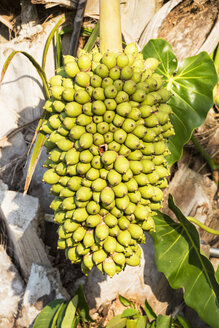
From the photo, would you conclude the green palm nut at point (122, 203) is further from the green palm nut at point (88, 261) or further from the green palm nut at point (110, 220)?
the green palm nut at point (88, 261)

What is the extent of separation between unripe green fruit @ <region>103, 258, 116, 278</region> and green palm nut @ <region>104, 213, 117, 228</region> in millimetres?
122

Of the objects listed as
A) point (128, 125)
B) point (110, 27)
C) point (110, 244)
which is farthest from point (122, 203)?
point (110, 27)

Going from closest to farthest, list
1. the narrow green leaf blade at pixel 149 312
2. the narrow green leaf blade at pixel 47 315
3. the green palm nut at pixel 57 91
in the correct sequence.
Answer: the green palm nut at pixel 57 91 < the narrow green leaf blade at pixel 47 315 < the narrow green leaf blade at pixel 149 312

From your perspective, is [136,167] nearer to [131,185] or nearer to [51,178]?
[131,185]

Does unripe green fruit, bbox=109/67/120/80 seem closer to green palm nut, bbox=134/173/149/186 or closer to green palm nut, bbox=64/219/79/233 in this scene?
green palm nut, bbox=134/173/149/186

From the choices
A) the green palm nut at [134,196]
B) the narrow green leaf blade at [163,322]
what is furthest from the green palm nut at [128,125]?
the narrow green leaf blade at [163,322]

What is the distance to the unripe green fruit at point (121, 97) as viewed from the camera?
1039mm

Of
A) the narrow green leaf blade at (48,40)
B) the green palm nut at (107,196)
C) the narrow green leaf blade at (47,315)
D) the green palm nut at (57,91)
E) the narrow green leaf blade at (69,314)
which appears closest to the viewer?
the green palm nut at (107,196)

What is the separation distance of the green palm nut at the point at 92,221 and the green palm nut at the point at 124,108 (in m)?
0.36

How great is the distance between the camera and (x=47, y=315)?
157 centimetres

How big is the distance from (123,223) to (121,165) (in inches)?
7.8

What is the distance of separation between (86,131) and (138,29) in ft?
3.43

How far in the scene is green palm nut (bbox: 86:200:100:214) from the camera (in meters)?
1.01

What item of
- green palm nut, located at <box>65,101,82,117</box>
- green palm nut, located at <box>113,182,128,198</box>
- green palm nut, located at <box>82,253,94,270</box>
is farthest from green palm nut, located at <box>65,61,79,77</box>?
green palm nut, located at <box>82,253,94,270</box>
